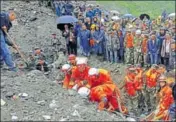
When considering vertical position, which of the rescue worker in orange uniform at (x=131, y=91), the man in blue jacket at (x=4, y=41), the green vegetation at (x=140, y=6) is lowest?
the green vegetation at (x=140, y=6)

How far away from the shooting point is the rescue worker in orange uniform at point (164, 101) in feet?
48.0

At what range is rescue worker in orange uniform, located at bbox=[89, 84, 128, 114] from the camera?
14.5 metres

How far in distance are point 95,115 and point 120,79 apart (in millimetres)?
7561

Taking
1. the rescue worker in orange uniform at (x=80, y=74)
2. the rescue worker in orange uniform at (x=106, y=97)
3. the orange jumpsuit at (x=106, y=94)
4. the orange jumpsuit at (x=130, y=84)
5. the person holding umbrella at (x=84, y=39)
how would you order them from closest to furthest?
1. the rescue worker in orange uniform at (x=106, y=97)
2. the orange jumpsuit at (x=106, y=94)
3. the rescue worker in orange uniform at (x=80, y=74)
4. the orange jumpsuit at (x=130, y=84)
5. the person holding umbrella at (x=84, y=39)

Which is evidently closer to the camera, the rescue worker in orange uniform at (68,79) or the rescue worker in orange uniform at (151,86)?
the rescue worker in orange uniform at (68,79)

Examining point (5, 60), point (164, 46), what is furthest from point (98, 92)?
point (164, 46)

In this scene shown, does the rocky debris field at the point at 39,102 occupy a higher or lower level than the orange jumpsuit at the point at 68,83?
higher

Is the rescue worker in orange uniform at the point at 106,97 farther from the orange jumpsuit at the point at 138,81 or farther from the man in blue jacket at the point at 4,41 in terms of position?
the man in blue jacket at the point at 4,41

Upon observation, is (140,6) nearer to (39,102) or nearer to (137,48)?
(137,48)

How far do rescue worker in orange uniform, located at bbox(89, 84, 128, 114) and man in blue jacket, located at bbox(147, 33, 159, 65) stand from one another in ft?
17.7

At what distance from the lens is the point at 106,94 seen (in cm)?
1471

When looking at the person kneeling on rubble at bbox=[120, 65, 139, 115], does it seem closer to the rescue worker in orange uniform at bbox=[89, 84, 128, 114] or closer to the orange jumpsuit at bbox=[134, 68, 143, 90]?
the orange jumpsuit at bbox=[134, 68, 143, 90]

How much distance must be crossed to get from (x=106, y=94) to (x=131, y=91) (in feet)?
8.48

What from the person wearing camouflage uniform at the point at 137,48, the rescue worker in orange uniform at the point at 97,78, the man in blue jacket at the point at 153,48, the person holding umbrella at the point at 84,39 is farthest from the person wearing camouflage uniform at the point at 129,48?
the rescue worker in orange uniform at the point at 97,78
